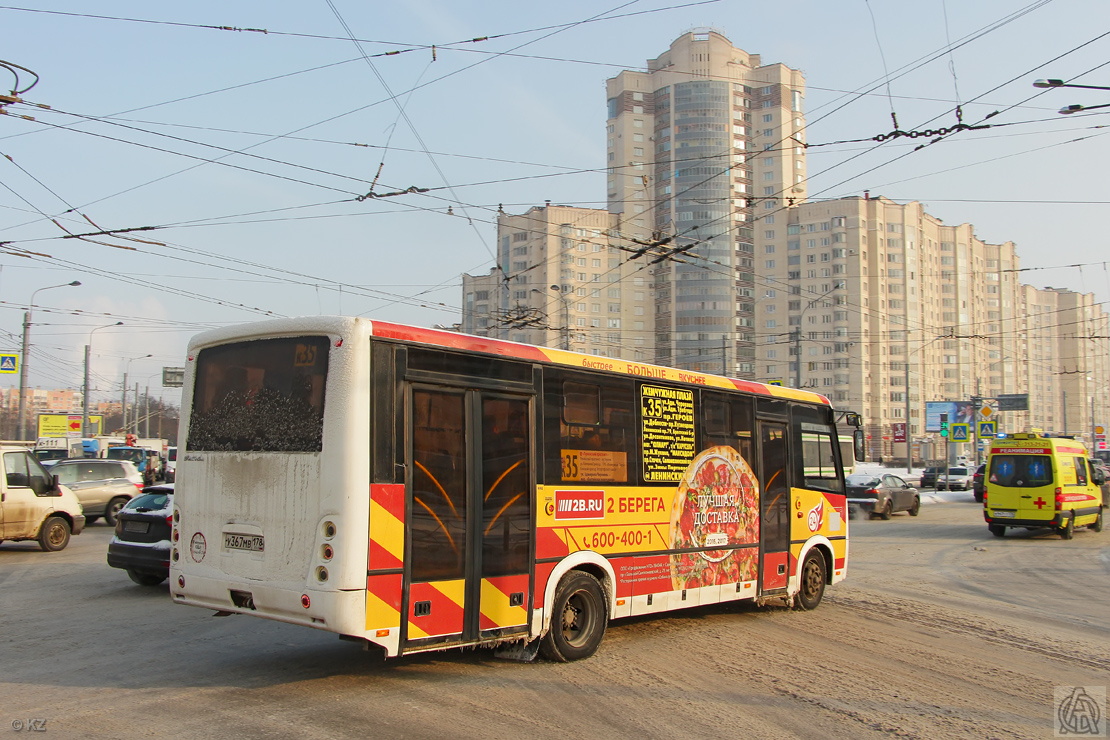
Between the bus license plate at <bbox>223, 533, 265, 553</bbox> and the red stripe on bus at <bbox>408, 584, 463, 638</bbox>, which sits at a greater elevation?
the bus license plate at <bbox>223, 533, 265, 553</bbox>

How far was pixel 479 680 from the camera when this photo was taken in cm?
696

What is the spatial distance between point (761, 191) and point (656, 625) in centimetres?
9212

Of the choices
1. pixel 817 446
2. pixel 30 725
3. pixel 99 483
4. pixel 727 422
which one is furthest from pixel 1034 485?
pixel 99 483

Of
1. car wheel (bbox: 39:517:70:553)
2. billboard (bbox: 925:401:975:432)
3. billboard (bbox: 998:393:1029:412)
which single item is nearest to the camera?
car wheel (bbox: 39:517:70:553)

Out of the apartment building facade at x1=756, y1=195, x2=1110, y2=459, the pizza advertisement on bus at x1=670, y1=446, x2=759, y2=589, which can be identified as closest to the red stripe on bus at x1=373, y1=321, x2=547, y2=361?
the pizza advertisement on bus at x1=670, y1=446, x2=759, y2=589

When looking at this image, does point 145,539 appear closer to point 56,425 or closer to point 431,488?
point 431,488

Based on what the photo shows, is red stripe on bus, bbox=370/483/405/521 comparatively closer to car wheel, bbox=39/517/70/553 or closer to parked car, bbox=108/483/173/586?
parked car, bbox=108/483/173/586

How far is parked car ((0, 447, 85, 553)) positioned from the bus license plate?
1095 cm

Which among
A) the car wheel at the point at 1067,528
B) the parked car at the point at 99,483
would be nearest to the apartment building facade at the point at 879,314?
the car wheel at the point at 1067,528

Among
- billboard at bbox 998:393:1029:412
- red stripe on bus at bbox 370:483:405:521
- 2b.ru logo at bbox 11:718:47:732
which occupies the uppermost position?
billboard at bbox 998:393:1029:412

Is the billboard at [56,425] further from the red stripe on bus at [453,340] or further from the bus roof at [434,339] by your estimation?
the red stripe on bus at [453,340]

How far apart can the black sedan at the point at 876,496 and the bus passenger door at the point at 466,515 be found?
23.6 meters

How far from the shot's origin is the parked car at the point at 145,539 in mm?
11422

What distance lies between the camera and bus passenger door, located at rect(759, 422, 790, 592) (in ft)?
34.3
